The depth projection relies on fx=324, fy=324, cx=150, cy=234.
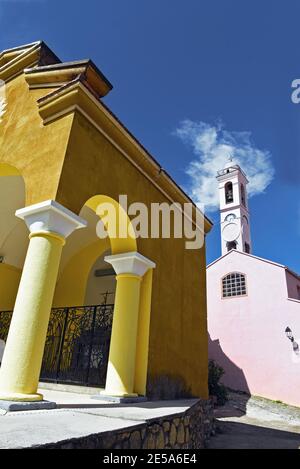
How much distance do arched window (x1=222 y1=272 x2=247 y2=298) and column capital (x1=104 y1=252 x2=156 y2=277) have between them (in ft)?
44.4

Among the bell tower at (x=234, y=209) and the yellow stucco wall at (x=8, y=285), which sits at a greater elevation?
the bell tower at (x=234, y=209)

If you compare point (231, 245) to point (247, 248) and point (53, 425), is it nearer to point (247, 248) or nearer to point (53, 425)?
point (247, 248)

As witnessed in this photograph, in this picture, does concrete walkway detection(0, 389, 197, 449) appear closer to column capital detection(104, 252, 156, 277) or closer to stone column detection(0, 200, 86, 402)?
stone column detection(0, 200, 86, 402)

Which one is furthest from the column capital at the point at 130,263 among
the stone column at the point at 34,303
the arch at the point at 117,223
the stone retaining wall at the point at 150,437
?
the stone retaining wall at the point at 150,437

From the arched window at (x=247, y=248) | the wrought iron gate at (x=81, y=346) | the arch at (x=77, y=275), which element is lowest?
the wrought iron gate at (x=81, y=346)

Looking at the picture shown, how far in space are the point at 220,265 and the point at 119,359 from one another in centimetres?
1503

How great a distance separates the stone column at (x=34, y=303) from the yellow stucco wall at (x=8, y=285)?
14.1ft

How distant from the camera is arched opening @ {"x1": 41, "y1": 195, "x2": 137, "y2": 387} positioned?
18.5ft

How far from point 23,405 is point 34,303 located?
1.04 meters

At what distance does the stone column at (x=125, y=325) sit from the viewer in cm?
487

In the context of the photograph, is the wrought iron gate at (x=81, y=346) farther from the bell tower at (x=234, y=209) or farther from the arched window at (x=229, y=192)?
the arched window at (x=229, y=192)

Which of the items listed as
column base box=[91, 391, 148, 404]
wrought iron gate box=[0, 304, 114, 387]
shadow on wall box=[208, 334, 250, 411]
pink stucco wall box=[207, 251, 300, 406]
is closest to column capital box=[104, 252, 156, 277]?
wrought iron gate box=[0, 304, 114, 387]

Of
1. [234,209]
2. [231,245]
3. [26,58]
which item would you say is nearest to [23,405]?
[26,58]
